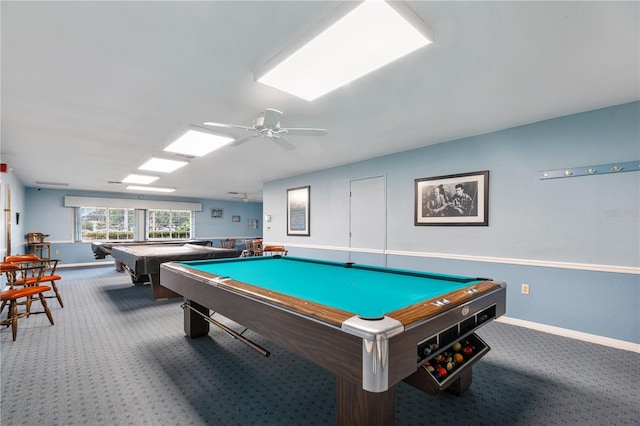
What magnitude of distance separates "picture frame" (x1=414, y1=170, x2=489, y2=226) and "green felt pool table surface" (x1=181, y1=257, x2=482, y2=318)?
1798mm

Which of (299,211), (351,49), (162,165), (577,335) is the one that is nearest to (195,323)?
(351,49)

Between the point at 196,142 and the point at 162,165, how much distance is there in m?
1.88

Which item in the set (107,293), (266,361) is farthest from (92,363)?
(107,293)

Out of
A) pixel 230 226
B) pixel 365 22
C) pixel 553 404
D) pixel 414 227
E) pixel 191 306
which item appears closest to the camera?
pixel 365 22

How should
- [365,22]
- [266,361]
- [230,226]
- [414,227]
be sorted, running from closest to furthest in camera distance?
[365,22]
[266,361]
[414,227]
[230,226]

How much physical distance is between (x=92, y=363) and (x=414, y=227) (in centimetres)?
384

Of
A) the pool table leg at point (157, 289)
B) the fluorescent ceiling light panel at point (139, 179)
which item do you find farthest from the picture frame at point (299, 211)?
the fluorescent ceiling light panel at point (139, 179)

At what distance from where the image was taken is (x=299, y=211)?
6.23m

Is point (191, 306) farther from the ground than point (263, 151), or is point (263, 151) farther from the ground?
point (263, 151)

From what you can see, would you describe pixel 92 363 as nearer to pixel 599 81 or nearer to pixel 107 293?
pixel 107 293

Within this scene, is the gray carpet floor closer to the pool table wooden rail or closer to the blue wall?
the blue wall

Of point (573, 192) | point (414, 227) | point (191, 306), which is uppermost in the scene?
point (573, 192)

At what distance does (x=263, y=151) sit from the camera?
14.5 ft

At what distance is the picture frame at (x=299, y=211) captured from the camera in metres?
6.03
